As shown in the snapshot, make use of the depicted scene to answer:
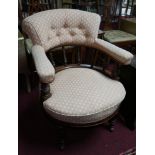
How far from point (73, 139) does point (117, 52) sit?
2.37 ft

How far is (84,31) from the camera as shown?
1.34 m

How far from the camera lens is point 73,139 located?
134cm

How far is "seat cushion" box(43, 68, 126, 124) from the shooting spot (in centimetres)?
98

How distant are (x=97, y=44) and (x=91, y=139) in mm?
715

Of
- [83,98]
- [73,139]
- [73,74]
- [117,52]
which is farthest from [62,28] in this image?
[73,139]

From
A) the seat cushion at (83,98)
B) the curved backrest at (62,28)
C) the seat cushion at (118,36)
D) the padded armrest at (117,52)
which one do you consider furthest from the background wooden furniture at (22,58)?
the seat cushion at (118,36)

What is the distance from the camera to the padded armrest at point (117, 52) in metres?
1.09

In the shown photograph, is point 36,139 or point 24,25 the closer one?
point 24,25

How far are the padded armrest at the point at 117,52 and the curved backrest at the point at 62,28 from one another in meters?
0.10

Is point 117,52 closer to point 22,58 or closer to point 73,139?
point 73,139

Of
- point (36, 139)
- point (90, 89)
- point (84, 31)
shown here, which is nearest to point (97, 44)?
point (84, 31)

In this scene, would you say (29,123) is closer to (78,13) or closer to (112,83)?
(112,83)

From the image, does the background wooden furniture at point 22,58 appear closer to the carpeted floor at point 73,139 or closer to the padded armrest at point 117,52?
the carpeted floor at point 73,139

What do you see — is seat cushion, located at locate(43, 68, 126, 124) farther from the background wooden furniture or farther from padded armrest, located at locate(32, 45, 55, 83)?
the background wooden furniture
